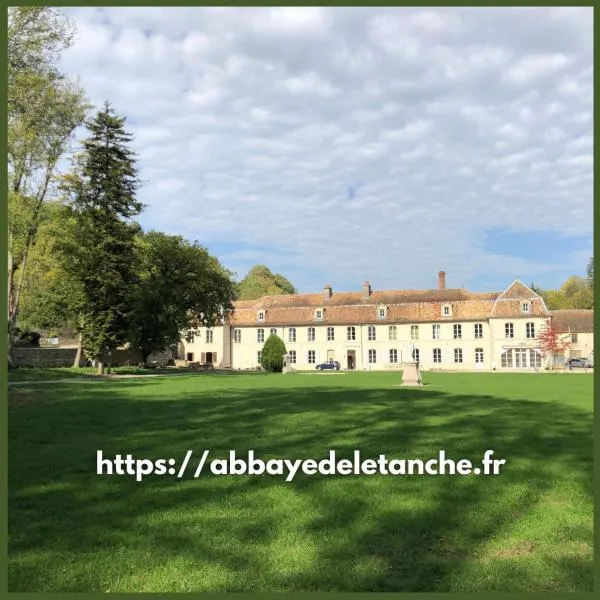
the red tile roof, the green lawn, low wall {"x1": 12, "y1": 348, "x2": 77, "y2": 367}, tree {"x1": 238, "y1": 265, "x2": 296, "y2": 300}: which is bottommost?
low wall {"x1": 12, "y1": 348, "x2": 77, "y2": 367}

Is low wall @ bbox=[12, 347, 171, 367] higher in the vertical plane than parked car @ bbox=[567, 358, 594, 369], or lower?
higher

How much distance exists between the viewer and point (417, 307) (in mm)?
62344

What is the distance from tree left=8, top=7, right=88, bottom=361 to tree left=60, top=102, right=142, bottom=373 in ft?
15.6

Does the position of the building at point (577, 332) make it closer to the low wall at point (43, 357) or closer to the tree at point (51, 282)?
the low wall at point (43, 357)

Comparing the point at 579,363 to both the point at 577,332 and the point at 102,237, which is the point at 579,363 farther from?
the point at 102,237

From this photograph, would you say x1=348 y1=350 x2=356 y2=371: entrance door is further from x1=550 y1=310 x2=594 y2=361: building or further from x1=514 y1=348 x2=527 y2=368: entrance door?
x1=550 y1=310 x2=594 y2=361: building

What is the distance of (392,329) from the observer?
6228 cm

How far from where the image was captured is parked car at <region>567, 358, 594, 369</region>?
5684 cm

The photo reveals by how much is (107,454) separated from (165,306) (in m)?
32.4

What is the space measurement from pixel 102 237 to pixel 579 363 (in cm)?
4615

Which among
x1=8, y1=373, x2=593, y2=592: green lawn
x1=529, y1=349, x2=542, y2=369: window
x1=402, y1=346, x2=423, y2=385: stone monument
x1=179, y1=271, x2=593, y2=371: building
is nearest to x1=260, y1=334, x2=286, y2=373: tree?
x1=179, y1=271, x2=593, y2=371: building

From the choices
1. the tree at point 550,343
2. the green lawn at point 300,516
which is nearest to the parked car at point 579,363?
the tree at point 550,343

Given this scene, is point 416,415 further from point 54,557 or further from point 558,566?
point 54,557

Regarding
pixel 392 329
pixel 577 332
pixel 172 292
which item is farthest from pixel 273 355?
pixel 577 332
